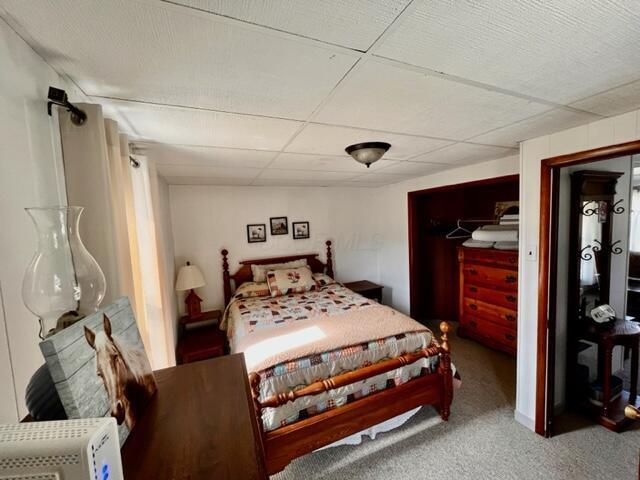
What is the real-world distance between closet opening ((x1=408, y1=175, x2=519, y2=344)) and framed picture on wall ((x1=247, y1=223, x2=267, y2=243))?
2015 millimetres

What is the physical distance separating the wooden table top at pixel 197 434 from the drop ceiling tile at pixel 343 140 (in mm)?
1272

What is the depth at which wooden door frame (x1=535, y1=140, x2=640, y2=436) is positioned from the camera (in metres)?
1.73

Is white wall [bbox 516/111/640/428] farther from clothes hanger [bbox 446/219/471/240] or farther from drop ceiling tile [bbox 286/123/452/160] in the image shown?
clothes hanger [bbox 446/219/471/240]

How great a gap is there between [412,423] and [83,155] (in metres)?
2.57

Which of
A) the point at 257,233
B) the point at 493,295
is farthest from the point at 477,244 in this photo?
the point at 257,233

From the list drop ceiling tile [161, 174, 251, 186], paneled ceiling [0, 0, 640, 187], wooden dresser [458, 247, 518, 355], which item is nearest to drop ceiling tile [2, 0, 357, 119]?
paneled ceiling [0, 0, 640, 187]

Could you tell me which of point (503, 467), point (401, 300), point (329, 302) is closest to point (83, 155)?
point (329, 302)

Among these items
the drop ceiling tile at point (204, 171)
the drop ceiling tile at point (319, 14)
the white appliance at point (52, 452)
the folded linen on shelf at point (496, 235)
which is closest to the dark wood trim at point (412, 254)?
the folded linen on shelf at point (496, 235)

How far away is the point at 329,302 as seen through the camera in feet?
9.50

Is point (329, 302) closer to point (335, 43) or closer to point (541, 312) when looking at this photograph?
point (541, 312)

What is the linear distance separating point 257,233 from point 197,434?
3130 millimetres

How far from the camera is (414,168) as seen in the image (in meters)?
2.79

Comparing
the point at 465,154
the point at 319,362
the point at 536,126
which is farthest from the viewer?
the point at 465,154

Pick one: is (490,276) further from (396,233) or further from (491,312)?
(396,233)
